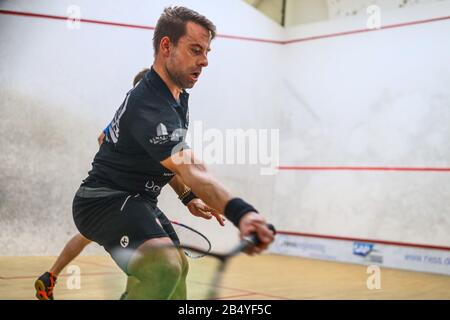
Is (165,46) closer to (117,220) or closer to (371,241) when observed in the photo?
(117,220)

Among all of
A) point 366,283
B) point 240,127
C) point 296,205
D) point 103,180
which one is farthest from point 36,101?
point 103,180

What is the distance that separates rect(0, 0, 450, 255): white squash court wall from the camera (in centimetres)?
435

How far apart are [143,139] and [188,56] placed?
34 cm

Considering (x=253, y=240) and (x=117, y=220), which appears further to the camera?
(x=117, y=220)

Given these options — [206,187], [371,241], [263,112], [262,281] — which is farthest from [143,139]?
[263,112]

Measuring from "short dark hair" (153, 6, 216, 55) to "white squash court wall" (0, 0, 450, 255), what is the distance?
290cm

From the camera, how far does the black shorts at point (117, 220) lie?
153cm

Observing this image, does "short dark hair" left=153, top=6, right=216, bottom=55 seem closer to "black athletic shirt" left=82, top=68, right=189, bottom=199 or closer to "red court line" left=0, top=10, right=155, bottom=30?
"black athletic shirt" left=82, top=68, right=189, bottom=199

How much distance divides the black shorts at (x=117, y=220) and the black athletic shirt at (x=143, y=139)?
0.04m

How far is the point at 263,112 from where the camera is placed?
536cm

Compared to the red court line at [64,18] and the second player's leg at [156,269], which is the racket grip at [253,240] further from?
the red court line at [64,18]

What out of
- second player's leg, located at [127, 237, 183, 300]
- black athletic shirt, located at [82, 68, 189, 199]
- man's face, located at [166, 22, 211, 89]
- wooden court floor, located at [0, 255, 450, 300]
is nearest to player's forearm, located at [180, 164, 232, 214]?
black athletic shirt, located at [82, 68, 189, 199]

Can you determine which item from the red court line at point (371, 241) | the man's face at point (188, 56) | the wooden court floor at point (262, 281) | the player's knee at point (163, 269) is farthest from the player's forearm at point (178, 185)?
the red court line at point (371, 241)

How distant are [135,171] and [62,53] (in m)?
3.12
